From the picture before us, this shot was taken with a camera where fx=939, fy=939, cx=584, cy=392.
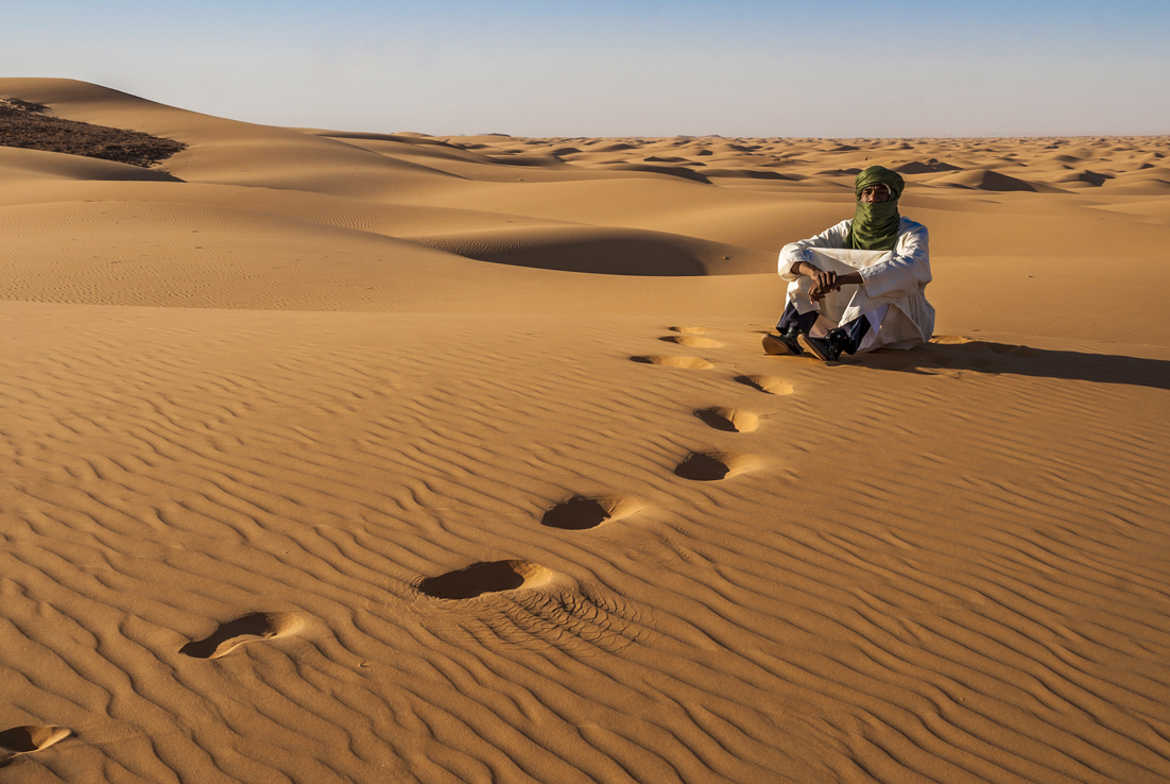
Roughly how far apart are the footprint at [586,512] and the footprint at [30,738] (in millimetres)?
2070

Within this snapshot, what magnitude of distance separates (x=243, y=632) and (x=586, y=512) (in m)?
1.67

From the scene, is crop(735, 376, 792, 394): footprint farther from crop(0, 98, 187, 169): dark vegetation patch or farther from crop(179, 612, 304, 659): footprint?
crop(0, 98, 187, 169): dark vegetation patch

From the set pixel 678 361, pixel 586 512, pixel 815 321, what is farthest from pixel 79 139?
pixel 586 512

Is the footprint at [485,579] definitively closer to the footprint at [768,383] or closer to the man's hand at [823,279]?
the footprint at [768,383]

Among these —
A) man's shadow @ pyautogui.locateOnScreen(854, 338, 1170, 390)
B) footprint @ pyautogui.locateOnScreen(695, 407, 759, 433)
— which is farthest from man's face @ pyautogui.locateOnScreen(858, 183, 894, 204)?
footprint @ pyautogui.locateOnScreen(695, 407, 759, 433)

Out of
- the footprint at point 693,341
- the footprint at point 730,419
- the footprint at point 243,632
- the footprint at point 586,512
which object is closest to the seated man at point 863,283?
the footprint at point 693,341

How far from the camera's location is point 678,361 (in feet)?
23.6

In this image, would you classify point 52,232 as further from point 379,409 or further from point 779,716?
point 779,716

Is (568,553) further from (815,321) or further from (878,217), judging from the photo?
(878,217)

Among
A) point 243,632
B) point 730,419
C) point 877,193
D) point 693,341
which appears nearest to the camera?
point 243,632

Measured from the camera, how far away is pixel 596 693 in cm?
310

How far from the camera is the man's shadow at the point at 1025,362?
7086 millimetres

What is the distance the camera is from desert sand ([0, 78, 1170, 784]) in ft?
9.53

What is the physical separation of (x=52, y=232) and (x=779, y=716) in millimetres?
17689
